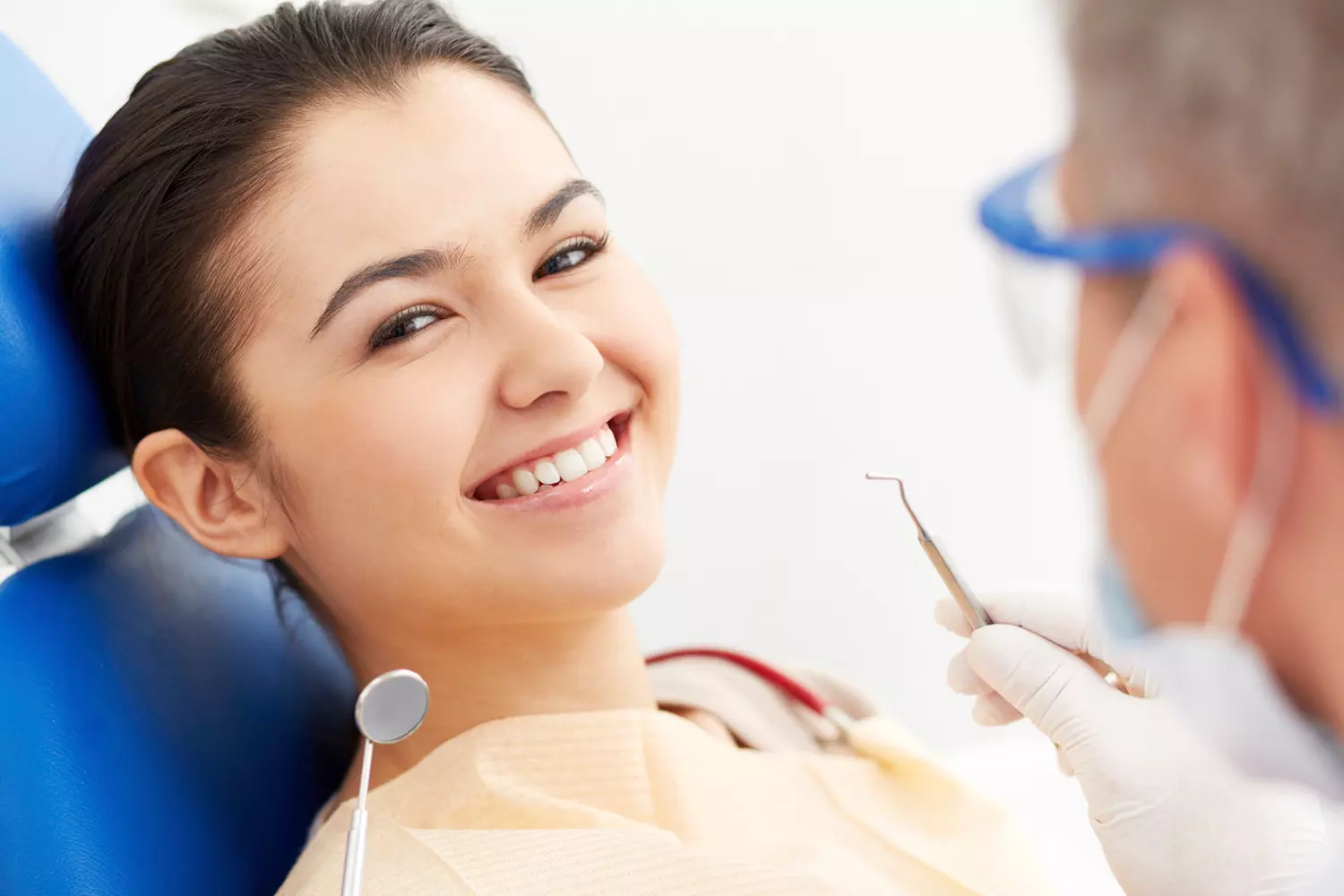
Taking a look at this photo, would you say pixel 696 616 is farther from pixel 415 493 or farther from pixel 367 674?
pixel 415 493

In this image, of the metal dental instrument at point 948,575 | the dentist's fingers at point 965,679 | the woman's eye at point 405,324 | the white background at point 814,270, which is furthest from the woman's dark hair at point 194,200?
the white background at point 814,270

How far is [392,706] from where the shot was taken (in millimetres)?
1066

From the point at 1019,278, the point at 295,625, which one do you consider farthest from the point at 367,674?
the point at 1019,278

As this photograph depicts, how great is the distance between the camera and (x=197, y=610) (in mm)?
1504

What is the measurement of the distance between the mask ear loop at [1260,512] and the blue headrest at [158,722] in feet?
3.34

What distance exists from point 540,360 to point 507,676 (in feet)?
1.21

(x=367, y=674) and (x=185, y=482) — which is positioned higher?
(x=185, y=482)

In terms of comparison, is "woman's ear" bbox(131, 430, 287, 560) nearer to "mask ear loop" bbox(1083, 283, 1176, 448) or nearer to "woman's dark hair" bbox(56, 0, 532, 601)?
"woman's dark hair" bbox(56, 0, 532, 601)

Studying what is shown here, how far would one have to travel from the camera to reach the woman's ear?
4.36 feet

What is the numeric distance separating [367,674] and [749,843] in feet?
1.58

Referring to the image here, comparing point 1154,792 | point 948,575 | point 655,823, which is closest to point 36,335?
point 655,823

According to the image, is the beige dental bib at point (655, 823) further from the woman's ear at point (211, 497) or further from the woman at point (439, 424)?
the woman's ear at point (211, 497)

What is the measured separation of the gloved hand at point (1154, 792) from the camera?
116 cm

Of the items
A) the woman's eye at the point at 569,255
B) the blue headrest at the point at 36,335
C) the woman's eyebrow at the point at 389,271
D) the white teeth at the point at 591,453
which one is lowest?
the white teeth at the point at 591,453
